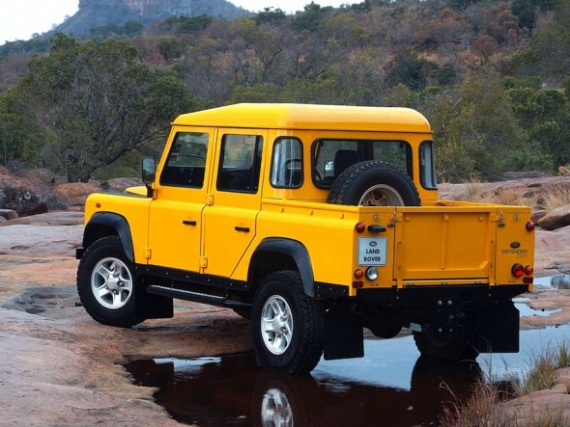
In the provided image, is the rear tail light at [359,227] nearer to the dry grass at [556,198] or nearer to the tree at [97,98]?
the dry grass at [556,198]

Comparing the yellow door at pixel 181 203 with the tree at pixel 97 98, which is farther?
the tree at pixel 97 98

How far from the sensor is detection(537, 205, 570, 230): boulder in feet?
66.3

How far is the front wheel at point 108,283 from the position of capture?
1087 centimetres

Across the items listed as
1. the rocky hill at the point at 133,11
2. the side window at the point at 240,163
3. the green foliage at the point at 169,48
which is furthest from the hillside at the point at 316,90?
the rocky hill at the point at 133,11

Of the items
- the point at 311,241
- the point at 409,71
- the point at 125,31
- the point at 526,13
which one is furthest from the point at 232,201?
the point at 125,31

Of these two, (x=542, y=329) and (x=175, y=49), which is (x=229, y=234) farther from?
(x=175, y=49)

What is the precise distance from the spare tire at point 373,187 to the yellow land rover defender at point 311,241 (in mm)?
12

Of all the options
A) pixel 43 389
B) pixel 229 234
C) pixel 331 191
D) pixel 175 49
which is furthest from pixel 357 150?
pixel 175 49

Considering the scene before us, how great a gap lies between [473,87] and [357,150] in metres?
23.3

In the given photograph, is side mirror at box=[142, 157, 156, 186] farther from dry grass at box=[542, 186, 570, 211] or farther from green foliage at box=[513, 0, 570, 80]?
green foliage at box=[513, 0, 570, 80]

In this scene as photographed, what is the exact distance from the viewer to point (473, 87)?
32.3 metres

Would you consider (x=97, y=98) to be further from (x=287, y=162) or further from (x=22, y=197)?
(x=287, y=162)

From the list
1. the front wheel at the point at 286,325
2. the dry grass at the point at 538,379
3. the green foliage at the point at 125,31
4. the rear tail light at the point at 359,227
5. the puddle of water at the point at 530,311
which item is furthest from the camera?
the green foliage at the point at 125,31

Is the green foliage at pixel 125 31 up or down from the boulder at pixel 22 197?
up
